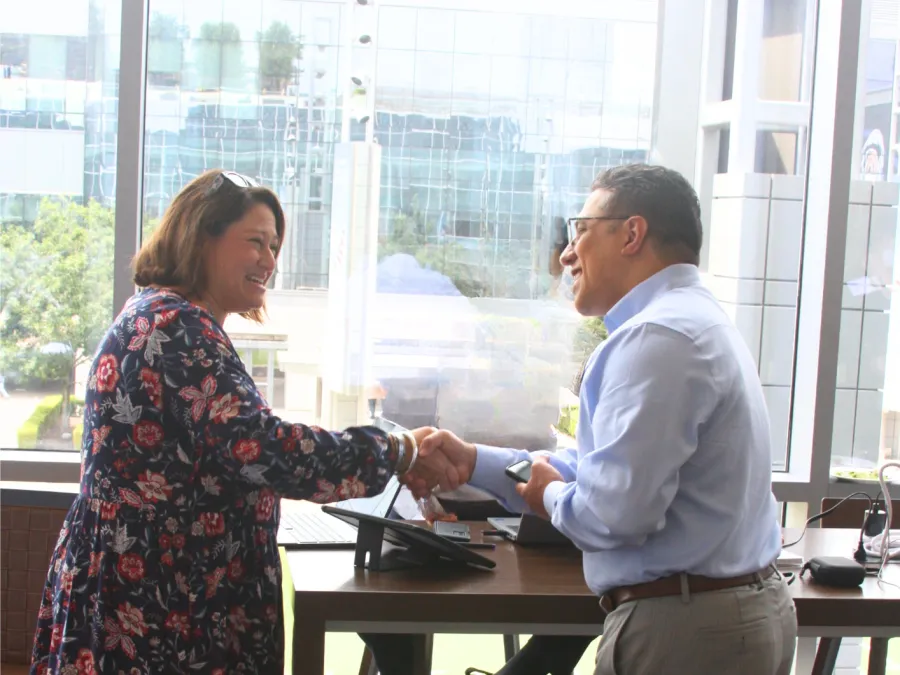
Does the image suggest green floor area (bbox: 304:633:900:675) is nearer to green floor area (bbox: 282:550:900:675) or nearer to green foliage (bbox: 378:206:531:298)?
green floor area (bbox: 282:550:900:675)

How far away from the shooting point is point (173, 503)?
6.25 ft

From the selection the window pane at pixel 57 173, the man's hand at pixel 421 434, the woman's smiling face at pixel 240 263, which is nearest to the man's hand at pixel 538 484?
the man's hand at pixel 421 434

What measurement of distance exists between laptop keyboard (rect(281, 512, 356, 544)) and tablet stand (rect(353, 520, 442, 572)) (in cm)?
19

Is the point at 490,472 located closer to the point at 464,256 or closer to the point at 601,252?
the point at 601,252

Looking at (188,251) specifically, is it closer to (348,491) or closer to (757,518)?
(348,491)

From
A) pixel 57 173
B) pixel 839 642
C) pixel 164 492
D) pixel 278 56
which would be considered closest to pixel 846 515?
pixel 839 642

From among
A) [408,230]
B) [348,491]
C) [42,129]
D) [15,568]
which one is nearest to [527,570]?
[348,491]

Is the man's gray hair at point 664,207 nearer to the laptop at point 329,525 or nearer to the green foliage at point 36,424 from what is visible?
the laptop at point 329,525

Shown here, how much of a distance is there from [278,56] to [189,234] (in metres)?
2.14

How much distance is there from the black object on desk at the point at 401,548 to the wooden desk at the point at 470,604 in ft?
0.08

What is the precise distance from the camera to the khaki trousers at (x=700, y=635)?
1813 millimetres

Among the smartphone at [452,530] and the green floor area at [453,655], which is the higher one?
the smartphone at [452,530]

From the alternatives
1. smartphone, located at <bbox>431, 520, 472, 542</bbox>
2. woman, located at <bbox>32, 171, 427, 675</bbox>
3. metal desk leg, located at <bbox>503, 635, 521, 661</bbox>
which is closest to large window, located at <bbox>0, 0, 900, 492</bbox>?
metal desk leg, located at <bbox>503, 635, 521, 661</bbox>

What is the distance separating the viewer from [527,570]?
7.59ft
